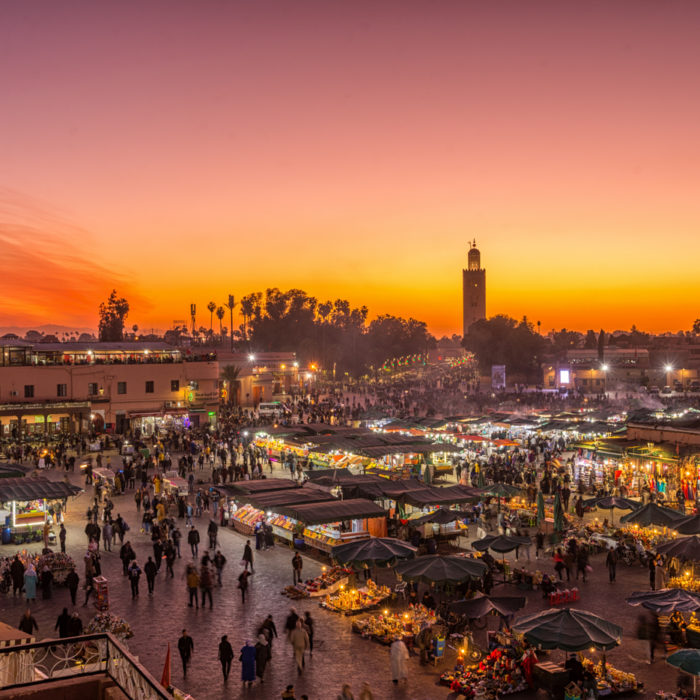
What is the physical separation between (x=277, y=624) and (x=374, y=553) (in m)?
2.79

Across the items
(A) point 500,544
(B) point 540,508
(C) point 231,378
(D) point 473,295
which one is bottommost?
(B) point 540,508

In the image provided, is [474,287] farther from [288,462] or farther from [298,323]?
[288,462]

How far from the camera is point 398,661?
11695 millimetres

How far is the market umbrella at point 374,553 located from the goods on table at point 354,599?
2.00 ft

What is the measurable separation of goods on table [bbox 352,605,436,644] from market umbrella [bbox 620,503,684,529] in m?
8.16

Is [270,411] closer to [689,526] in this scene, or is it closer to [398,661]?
[689,526]

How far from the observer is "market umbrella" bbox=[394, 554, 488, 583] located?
14.5 m

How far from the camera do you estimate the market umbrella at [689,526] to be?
60.2ft

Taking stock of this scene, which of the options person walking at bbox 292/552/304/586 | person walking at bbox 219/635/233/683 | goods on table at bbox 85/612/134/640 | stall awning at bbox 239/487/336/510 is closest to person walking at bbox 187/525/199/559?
stall awning at bbox 239/487/336/510

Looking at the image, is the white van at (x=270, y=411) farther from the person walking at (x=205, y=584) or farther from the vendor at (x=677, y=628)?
the vendor at (x=677, y=628)

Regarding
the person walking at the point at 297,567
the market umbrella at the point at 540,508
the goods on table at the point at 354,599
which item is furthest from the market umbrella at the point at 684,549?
the person walking at the point at 297,567

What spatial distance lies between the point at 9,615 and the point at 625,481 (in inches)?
916

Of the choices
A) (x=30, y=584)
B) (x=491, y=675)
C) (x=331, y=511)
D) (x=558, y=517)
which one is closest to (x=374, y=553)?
(x=331, y=511)

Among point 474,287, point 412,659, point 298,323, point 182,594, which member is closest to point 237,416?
point 182,594
